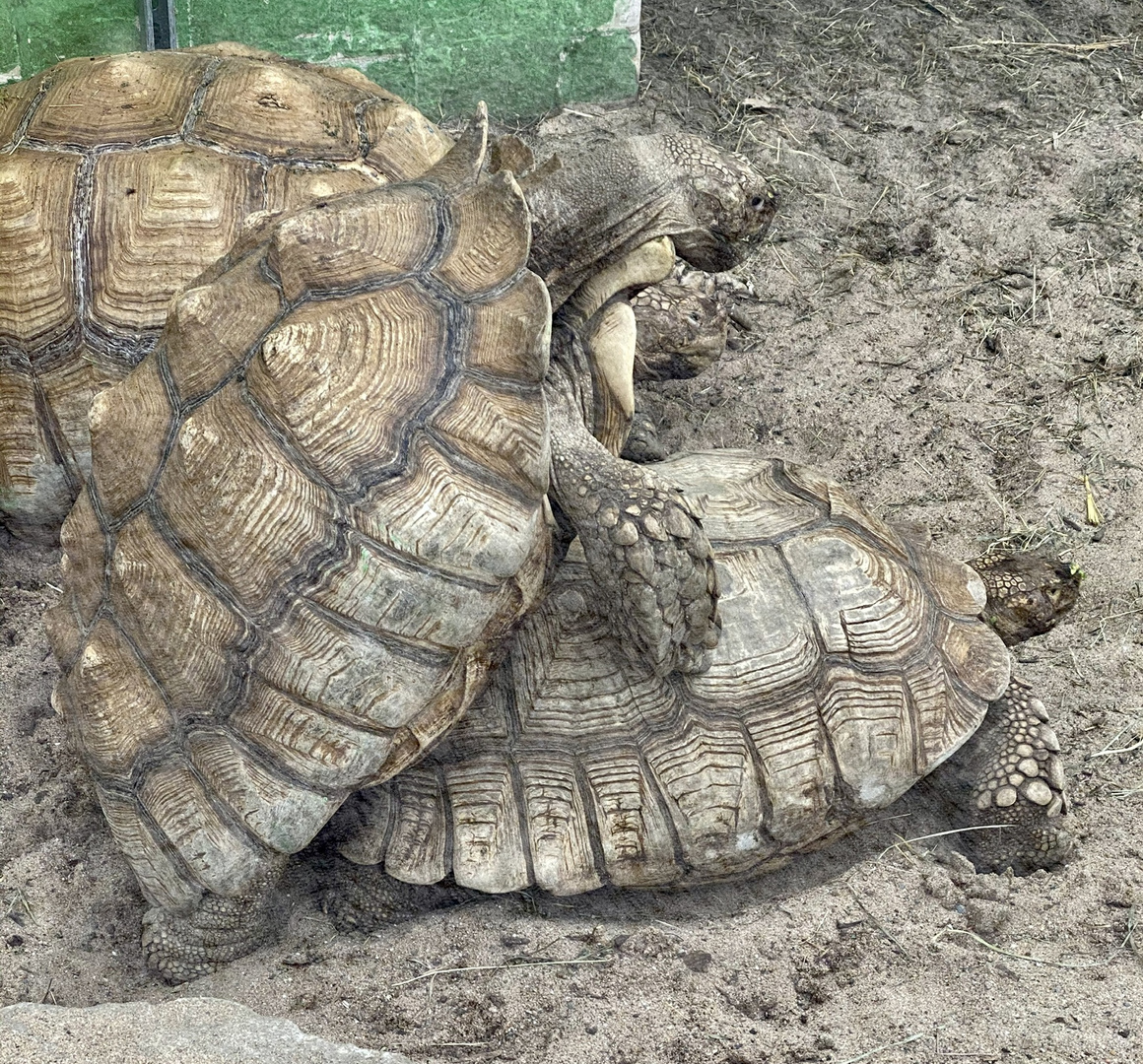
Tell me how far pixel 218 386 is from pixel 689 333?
2505 mm

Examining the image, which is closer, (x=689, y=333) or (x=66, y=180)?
(x=66, y=180)

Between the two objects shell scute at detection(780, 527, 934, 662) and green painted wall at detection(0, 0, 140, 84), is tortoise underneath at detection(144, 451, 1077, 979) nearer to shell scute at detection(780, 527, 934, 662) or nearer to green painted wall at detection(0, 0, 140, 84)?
shell scute at detection(780, 527, 934, 662)

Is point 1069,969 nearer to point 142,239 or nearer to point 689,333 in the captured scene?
point 689,333

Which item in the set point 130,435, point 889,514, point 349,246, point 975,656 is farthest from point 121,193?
point 975,656

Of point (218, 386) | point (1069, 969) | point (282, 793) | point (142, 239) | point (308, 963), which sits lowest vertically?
point (308, 963)

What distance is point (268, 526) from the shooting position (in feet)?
10.2

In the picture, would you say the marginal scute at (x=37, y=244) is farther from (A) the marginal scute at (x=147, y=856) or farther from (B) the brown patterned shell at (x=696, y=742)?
(B) the brown patterned shell at (x=696, y=742)

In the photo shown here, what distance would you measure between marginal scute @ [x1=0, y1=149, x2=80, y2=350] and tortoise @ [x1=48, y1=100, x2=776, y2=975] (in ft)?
4.54

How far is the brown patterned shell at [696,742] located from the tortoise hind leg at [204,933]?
12.3 inches

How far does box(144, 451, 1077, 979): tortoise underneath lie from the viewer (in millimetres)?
3596

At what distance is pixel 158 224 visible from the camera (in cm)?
452

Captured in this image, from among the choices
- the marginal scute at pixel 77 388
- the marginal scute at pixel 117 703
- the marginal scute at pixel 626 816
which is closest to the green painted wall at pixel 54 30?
the marginal scute at pixel 77 388

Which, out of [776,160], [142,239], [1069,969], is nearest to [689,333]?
[776,160]

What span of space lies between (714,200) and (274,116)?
1796mm
